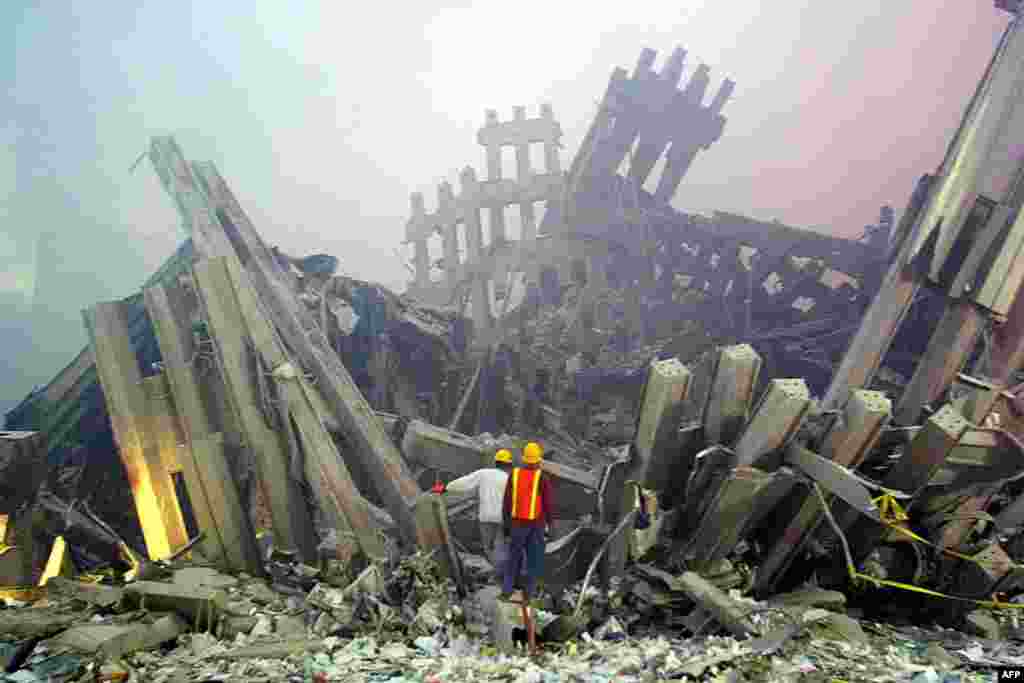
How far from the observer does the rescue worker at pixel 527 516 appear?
187 inches

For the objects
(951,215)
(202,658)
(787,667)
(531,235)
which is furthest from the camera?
(531,235)

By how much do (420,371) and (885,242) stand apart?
745 cm

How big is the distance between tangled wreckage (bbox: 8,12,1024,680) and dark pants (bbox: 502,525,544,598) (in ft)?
1.07

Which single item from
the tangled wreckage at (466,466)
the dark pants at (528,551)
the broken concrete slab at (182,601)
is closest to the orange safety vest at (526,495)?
the dark pants at (528,551)

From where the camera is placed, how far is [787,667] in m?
3.66

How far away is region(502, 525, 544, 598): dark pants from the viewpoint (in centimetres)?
479

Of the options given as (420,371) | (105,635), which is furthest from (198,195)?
(105,635)

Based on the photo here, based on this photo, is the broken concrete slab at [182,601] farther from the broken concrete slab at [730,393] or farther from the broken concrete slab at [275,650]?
the broken concrete slab at [730,393]

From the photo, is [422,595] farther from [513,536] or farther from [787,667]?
[787,667]

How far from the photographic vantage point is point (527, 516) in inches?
187

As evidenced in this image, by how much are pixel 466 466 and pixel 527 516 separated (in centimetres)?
149

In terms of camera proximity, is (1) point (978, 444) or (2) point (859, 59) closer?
(1) point (978, 444)

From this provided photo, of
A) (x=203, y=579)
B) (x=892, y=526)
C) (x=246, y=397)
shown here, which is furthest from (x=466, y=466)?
(x=892, y=526)

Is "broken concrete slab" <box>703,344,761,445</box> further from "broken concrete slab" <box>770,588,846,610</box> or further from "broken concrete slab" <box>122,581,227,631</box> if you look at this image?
"broken concrete slab" <box>122,581,227,631</box>
